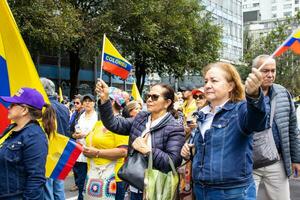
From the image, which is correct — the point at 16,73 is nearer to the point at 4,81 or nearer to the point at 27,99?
the point at 4,81

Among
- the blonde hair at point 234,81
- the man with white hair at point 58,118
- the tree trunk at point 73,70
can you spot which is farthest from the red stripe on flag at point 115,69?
the tree trunk at point 73,70

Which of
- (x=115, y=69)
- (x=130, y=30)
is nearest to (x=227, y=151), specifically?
(x=115, y=69)

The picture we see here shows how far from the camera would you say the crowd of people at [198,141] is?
2992 mm

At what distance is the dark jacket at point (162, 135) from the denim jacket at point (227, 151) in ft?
2.00

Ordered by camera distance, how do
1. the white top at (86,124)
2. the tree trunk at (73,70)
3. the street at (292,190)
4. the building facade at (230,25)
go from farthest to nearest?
1. the building facade at (230,25)
2. the tree trunk at (73,70)
3. the street at (292,190)
4. the white top at (86,124)

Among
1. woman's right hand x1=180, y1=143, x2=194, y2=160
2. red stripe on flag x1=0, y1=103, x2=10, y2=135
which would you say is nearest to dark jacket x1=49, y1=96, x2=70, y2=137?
red stripe on flag x1=0, y1=103, x2=10, y2=135

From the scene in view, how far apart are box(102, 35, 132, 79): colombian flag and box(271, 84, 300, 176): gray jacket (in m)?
2.45

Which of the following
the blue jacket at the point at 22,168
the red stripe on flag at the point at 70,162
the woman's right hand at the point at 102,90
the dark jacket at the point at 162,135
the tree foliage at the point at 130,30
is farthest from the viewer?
the tree foliage at the point at 130,30

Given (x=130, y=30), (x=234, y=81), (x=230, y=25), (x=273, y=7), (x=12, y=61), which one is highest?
(x=273, y=7)

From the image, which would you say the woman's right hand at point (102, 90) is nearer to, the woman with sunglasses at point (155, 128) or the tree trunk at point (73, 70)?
the woman with sunglasses at point (155, 128)

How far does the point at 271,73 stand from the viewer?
4.12m

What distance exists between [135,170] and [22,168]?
2.85ft

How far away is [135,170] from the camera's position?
3.71 metres

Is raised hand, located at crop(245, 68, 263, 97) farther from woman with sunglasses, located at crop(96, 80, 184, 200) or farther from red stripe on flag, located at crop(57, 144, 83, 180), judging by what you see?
red stripe on flag, located at crop(57, 144, 83, 180)
